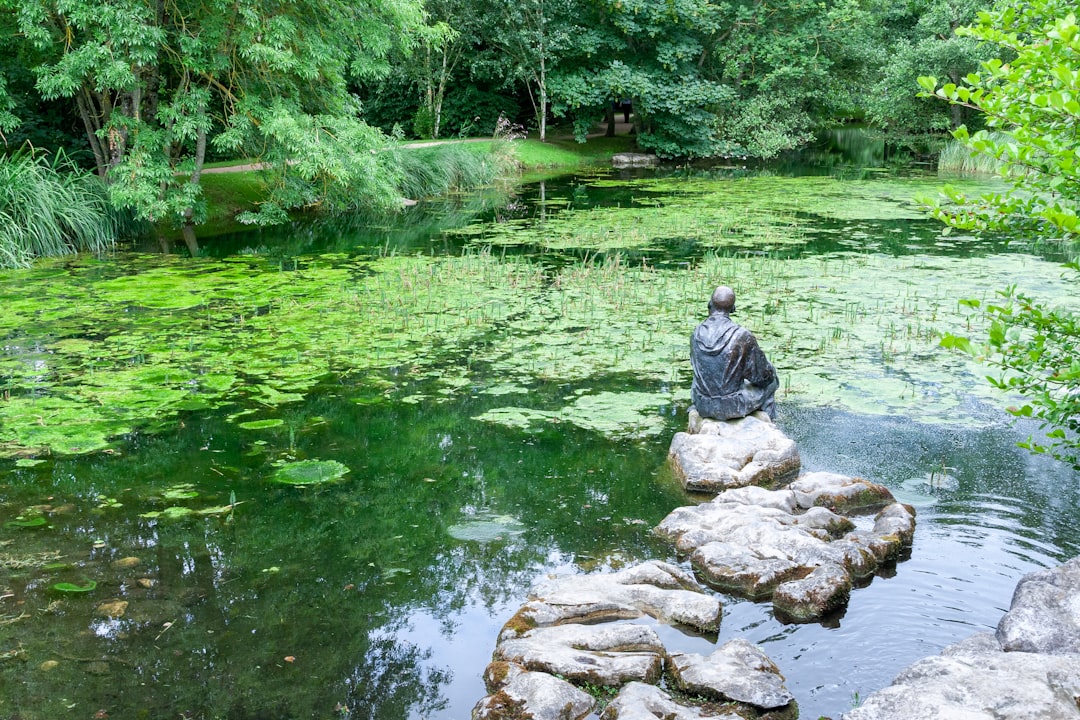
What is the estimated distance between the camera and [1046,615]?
14.4 ft

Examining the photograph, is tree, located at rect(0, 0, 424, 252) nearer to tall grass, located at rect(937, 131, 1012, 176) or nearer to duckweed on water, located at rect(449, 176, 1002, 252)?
duckweed on water, located at rect(449, 176, 1002, 252)

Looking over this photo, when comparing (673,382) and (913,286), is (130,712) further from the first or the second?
(913,286)

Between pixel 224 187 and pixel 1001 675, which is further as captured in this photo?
pixel 224 187

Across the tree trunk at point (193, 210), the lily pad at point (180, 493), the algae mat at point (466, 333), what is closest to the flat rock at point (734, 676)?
the algae mat at point (466, 333)

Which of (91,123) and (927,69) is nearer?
(91,123)

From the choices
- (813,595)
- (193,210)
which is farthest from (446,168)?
(813,595)

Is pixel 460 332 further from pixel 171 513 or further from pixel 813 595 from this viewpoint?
pixel 813 595

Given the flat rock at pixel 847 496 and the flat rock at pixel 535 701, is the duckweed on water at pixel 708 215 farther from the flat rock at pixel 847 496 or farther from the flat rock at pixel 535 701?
the flat rock at pixel 535 701

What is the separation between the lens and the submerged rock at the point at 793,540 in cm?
522

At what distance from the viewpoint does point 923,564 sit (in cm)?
566

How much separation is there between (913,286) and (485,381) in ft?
21.1

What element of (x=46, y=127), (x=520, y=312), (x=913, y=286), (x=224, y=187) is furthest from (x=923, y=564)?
(x=46, y=127)

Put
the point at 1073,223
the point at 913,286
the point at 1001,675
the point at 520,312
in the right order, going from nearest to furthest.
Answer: the point at 1073,223
the point at 1001,675
the point at 520,312
the point at 913,286

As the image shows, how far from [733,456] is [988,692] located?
3513mm
